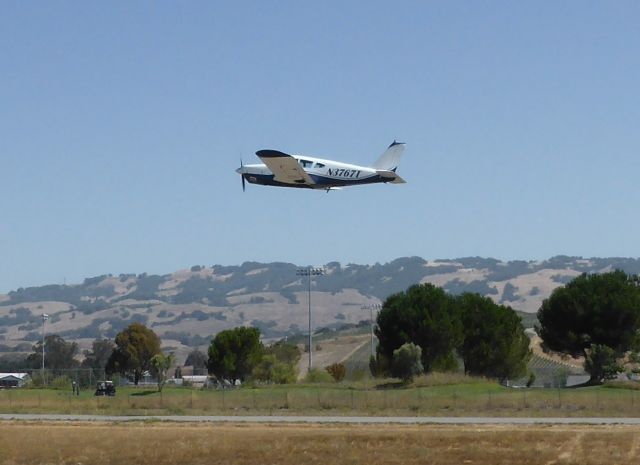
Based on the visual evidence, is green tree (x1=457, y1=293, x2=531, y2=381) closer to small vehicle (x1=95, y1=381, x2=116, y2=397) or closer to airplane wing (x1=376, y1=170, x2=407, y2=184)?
small vehicle (x1=95, y1=381, x2=116, y2=397)

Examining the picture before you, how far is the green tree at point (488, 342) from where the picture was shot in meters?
104

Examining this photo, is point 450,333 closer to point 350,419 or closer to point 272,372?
point 272,372

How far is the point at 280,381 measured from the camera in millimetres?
108375

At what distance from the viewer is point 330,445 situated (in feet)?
147

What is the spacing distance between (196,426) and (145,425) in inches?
97.0

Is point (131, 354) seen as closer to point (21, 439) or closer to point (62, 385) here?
point (62, 385)

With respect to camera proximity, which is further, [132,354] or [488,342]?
[132,354]

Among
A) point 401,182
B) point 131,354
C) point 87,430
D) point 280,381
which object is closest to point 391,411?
point 401,182

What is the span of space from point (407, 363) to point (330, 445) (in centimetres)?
5062

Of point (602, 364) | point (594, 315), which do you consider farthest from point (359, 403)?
point (594, 315)

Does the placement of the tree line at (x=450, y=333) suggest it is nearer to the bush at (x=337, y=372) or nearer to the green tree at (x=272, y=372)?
the green tree at (x=272, y=372)

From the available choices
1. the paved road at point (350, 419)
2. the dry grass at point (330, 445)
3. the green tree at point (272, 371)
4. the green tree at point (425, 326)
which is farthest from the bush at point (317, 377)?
the dry grass at point (330, 445)

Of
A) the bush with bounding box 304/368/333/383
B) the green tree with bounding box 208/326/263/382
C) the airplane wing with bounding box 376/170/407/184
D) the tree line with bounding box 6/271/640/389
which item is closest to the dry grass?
the airplane wing with bounding box 376/170/407/184

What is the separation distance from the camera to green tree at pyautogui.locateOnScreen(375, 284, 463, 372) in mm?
100625
